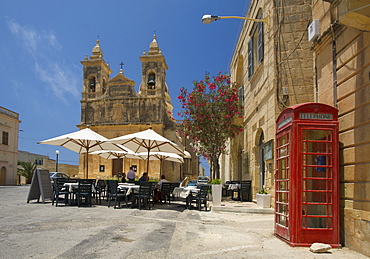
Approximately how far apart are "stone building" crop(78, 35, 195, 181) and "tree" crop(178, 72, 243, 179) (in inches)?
980

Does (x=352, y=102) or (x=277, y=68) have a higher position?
(x=277, y=68)

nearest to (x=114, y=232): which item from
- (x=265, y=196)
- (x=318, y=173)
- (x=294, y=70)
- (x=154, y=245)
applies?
(x=154, y=245)

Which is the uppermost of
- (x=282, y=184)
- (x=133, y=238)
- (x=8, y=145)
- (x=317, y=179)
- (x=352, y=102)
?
(x=8, y=145)

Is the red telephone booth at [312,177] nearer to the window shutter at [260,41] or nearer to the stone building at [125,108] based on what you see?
the window shutter at [260,41]

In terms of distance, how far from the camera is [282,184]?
271 inches

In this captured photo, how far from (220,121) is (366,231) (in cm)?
1230

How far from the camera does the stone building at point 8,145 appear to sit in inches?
1540

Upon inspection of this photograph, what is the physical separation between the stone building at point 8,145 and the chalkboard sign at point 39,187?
29.8 metres

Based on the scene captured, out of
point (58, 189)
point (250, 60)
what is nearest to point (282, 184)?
point (58, 189)

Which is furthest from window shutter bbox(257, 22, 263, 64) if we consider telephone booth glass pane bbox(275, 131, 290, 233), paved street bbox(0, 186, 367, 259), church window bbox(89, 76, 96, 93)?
church window bbox(89, 76, 96, 93)

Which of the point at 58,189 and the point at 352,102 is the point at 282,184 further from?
the point at 58,189

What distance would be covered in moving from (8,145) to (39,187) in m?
31.5

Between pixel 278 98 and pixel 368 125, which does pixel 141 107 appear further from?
pixel 368 125

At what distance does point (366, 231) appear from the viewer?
5035mm
